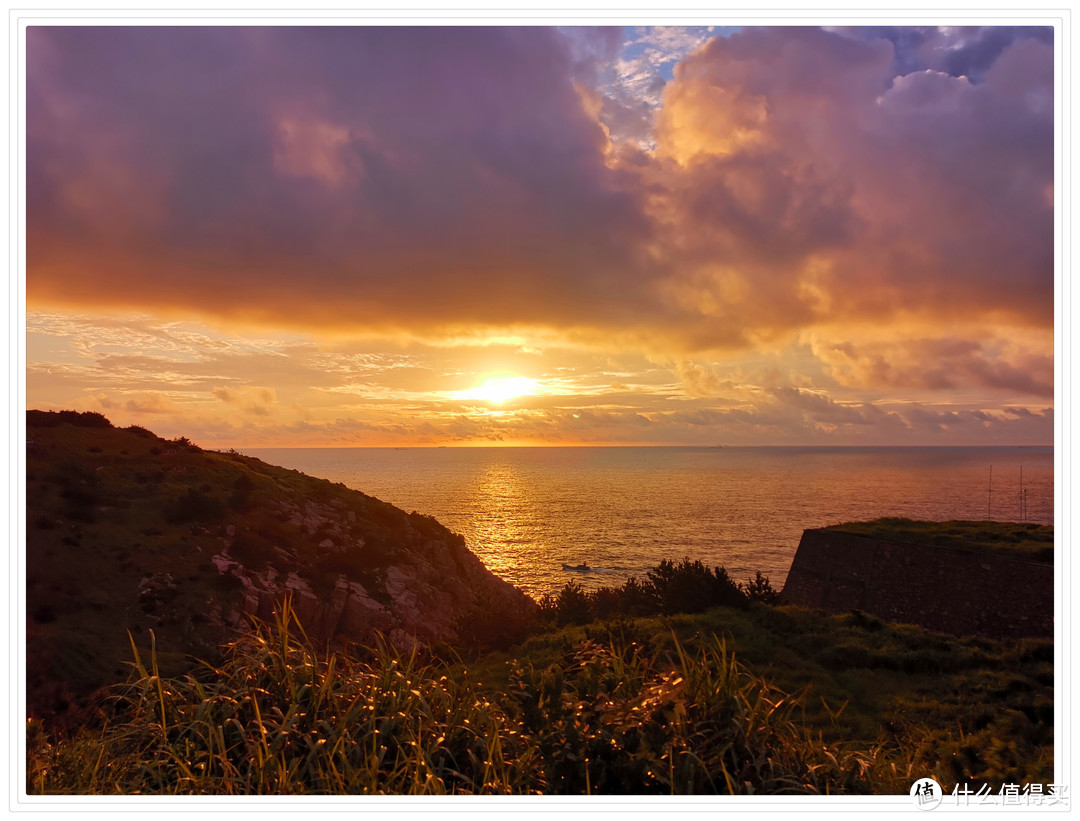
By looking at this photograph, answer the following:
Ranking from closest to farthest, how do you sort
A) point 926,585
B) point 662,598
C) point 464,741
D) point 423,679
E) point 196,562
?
1. point 464,741
2. point 423,679
3. point 196,562
4. point 662,598
5. point 926,585

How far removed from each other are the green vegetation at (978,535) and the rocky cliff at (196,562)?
1466cm

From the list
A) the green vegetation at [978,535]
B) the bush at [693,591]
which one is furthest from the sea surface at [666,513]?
the bush at [693,591]

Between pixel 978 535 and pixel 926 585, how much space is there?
296 cm

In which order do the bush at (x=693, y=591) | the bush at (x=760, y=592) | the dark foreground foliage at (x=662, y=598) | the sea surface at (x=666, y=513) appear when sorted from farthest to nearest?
the sea surface at (x=666, y=513) → the bush at (x=760, y=592) → the bush at (x=693, y=591) → the dark foreground foliage at (x=662, y=598)

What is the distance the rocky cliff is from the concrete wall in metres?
12.8

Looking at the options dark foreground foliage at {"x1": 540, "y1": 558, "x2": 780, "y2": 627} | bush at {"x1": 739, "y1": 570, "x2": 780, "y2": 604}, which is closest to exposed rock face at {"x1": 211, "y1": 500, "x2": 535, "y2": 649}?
dark foreground foliage at {"x1": 540, "y1": 558, "x2": 780, "y2": 627}

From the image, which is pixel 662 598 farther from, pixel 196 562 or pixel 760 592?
pixel 196 562

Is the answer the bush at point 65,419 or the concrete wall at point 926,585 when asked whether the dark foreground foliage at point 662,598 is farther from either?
the bush at point 65,419

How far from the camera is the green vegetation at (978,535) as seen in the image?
17250 millimetres

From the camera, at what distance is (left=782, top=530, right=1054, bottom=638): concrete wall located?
15.8 meters

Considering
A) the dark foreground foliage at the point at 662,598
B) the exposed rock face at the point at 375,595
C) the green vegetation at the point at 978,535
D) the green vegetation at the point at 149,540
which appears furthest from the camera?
the green vegetation at the point at 978,535

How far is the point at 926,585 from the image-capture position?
61.4 feet

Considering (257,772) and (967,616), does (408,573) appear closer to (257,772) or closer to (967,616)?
(257,772)

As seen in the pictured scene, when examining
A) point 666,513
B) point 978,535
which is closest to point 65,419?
point 978,535
